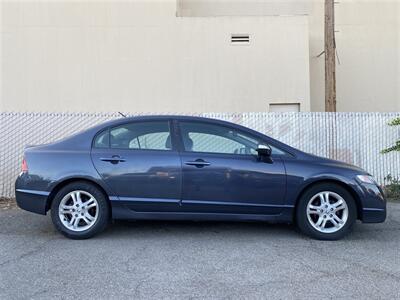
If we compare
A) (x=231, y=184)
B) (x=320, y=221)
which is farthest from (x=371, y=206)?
(x=231, y=184)

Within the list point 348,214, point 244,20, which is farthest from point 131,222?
point 244,20

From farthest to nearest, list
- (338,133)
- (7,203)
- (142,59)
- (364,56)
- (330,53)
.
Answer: (364,56) → (142,59) → (330,53) → (338,133) → (7,203)

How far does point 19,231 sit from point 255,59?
358 inches

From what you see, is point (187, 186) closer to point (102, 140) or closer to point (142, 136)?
point (142, 136)

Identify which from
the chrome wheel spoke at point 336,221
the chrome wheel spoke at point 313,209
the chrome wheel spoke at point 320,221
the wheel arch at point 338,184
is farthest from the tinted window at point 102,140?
the chrome wheel spoke at point 336,221

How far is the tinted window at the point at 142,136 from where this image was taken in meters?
6.07

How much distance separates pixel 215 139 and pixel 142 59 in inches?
328

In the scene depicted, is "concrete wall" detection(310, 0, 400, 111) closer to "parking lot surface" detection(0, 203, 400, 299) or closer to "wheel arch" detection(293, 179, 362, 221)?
"parking lot surface" detection(0, 203, 400, 299)

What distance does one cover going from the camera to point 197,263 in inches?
200

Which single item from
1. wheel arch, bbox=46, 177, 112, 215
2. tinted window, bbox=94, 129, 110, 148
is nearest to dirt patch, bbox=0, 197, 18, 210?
wheel arch, bbox=46, 177, 112, 215

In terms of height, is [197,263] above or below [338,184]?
below

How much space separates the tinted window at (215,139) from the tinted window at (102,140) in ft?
3.09

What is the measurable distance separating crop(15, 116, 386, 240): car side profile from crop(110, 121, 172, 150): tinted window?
0.03 m

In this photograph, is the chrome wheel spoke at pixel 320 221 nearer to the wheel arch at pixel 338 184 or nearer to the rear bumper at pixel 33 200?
the wheel arch at pixel 338 184
